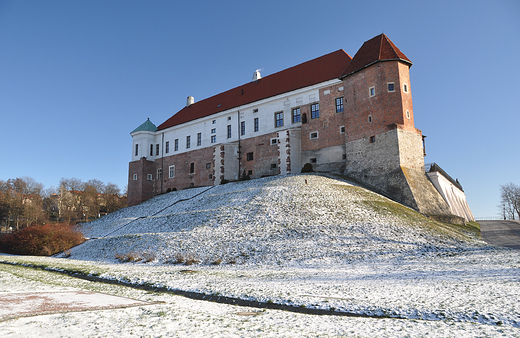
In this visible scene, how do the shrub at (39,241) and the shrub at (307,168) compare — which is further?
the shrub at (307,168)

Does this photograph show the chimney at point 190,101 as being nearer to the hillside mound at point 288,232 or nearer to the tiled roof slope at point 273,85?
the tiled roof slope at point 273,85

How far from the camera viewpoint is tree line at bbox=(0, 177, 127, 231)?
54406mm

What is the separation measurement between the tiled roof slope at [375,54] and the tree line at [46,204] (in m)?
45.9

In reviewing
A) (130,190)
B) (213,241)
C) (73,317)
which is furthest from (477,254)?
(130,190)

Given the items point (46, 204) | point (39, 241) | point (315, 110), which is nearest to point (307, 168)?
point (315, 110)

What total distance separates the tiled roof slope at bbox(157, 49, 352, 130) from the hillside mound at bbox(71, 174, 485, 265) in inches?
642

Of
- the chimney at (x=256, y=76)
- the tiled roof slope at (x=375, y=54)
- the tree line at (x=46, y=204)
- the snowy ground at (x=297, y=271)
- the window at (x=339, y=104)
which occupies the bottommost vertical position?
the snowy ground at (x=297, y=271)

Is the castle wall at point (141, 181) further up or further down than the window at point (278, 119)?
further down

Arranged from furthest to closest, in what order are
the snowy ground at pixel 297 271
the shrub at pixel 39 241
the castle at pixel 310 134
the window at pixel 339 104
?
1. the window at pixel 339 104
2. the castle at pixel 310 134
3. the shrub at pixel 39 241
4. the snowy ground at pixel 297 271

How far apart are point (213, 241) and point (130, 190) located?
125 feet

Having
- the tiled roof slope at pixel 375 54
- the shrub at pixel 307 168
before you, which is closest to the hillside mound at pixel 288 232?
the shrub at pixel 307 168

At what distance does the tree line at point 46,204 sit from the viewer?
178 feet

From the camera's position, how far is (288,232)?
20.6m

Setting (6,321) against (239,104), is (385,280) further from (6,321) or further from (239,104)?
(239,104)
